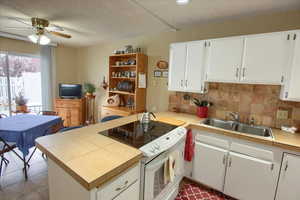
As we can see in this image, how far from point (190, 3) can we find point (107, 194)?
2.05 m

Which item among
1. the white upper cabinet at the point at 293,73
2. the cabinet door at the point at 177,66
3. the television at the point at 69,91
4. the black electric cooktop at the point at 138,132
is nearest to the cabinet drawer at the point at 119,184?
the black electric cooktop at the point at 138,132

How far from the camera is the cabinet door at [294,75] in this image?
63.8 inches

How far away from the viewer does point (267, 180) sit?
5.41ft

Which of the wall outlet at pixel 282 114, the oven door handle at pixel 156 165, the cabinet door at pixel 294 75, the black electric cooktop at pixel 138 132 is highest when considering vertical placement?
the cabinet door at pixel 294 75

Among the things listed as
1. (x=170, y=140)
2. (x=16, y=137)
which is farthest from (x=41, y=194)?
(x=170, y=140)

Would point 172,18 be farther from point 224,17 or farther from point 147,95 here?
point 147,95

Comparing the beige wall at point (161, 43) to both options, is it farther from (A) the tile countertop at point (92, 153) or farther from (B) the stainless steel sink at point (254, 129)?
(A) the tile countertop at point (92, 153)

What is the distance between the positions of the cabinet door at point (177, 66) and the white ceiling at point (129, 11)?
0.40 m

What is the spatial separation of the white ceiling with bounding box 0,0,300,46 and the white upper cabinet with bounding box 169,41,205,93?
1.35 ft

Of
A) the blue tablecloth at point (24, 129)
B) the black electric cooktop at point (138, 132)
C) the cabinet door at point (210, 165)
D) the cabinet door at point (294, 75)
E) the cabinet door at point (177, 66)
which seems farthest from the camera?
the cabinet door at point (177, 66)

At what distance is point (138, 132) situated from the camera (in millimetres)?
1668

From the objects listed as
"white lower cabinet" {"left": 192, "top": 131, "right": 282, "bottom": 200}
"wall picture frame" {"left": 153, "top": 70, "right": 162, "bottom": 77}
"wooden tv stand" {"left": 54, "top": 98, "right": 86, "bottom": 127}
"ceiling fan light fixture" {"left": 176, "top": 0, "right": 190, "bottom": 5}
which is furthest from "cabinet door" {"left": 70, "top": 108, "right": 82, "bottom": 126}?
"ceiling fan light fixture" {"left": 176, "top": 0, "right": 190, "bottom": 5}

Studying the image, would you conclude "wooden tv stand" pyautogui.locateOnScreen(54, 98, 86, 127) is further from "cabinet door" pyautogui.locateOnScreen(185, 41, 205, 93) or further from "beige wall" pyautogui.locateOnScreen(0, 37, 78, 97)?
"cabinet door" pyautogui.locateOnScreen(185, 41, 205, 93)

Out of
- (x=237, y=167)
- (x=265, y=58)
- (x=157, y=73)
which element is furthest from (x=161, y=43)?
(x=237, y=167)
